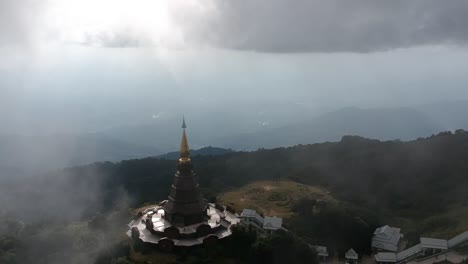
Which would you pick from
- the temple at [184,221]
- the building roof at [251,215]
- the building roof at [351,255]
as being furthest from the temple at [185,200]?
the building roof at [351,255]

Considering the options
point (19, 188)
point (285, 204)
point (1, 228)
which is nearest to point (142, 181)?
point (19, 188)

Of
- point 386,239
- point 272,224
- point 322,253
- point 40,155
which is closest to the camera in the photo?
point 322,253

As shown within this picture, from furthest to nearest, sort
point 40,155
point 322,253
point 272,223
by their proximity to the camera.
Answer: point 40,155 → point 272,223 → point 322,253

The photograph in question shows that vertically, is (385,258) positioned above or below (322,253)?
below

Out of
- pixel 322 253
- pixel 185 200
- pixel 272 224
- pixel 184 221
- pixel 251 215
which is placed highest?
pixel 185 200

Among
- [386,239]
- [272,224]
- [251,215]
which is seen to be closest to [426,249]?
[386,239]

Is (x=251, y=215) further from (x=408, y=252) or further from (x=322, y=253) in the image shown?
(x=408, y=252)

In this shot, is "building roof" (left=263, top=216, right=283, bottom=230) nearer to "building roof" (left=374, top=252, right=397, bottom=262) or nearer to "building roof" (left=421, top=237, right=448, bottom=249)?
"building roof" (left=374, top=252, right=397, bottom=262)

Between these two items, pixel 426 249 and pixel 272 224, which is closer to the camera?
pixel 426 249

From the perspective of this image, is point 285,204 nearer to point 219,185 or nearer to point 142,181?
point 219,185
